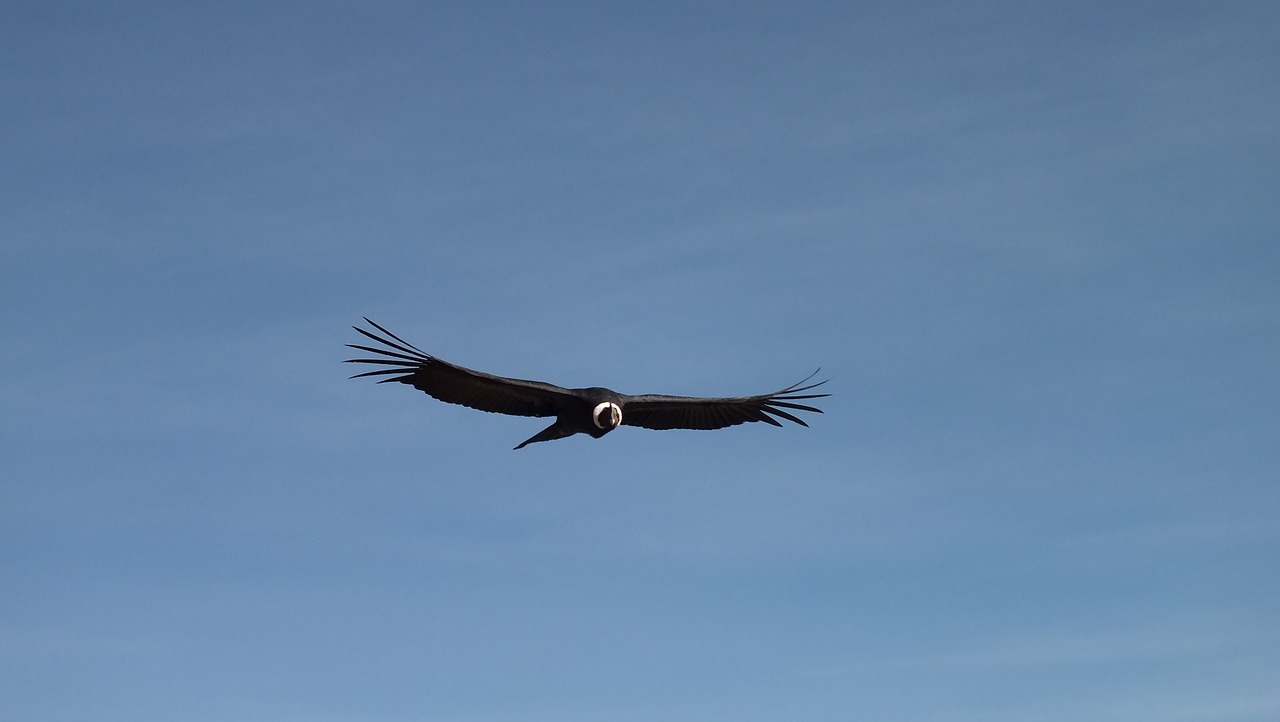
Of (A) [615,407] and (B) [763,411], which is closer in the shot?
(A) [615,407]

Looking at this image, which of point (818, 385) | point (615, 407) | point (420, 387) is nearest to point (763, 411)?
point (818, 385)

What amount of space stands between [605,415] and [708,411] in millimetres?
5095

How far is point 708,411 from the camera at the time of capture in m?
38.9

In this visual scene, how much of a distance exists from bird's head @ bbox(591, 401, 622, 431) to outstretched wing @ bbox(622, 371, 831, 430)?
1.98 m

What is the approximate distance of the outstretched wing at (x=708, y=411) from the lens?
37.5m

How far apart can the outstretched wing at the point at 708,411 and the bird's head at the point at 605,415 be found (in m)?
1.98

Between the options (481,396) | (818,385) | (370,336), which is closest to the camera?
(370,336)

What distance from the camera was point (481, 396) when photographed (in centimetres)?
3544

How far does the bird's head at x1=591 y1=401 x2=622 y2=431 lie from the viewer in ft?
113

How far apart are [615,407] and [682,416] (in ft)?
14.2

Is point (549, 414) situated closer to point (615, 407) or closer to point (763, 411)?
point (615, 407)

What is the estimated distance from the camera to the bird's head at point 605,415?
113ft

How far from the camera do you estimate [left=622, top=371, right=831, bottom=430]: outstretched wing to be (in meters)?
37.5

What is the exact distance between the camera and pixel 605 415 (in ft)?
113
